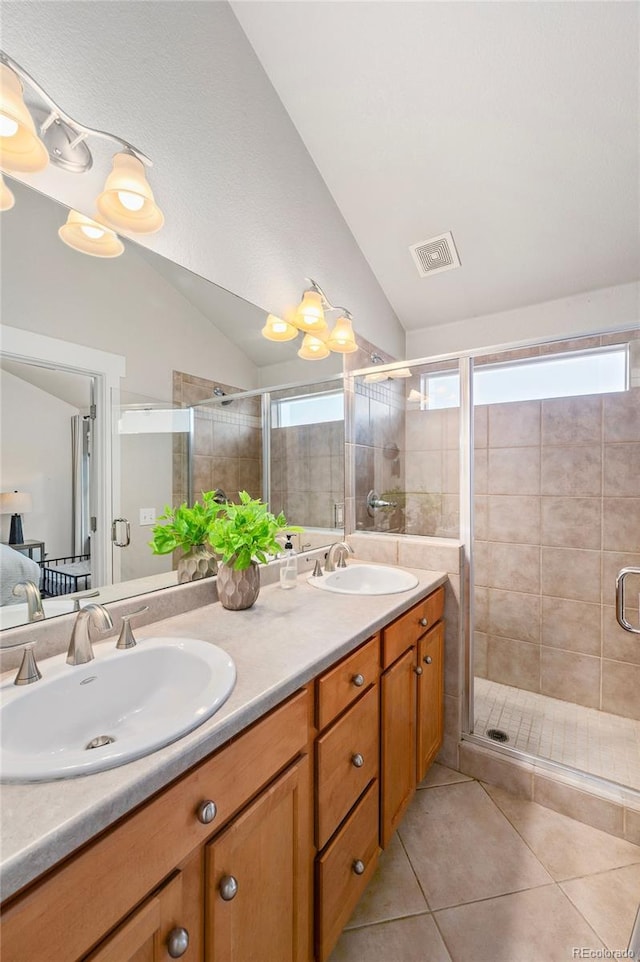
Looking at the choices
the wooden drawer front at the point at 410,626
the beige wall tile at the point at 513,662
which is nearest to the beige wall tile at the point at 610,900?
the wooden drawer front at the point at 410,626

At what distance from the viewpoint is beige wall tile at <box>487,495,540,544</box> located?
2363 mm

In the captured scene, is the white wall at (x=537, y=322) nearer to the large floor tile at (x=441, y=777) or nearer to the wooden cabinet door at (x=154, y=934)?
the large floor tile at (x=441, y=777)

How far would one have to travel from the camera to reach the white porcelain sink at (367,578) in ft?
5.61

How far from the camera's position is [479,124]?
5.38 feet

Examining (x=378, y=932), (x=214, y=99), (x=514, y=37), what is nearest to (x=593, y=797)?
(x=378, y=932)

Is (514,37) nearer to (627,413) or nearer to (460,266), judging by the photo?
(460,266)

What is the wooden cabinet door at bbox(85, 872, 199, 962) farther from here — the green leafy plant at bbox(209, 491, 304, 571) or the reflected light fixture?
the reflected light fixture

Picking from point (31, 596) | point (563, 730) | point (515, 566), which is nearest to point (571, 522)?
point (515, 566)

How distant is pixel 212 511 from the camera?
136 centimetres

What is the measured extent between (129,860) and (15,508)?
73cm

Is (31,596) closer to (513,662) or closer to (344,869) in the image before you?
(344,869)

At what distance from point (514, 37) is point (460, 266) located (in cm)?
91

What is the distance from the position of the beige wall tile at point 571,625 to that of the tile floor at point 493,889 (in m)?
0.91

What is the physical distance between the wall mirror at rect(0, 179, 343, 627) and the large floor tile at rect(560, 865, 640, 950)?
1629mm
